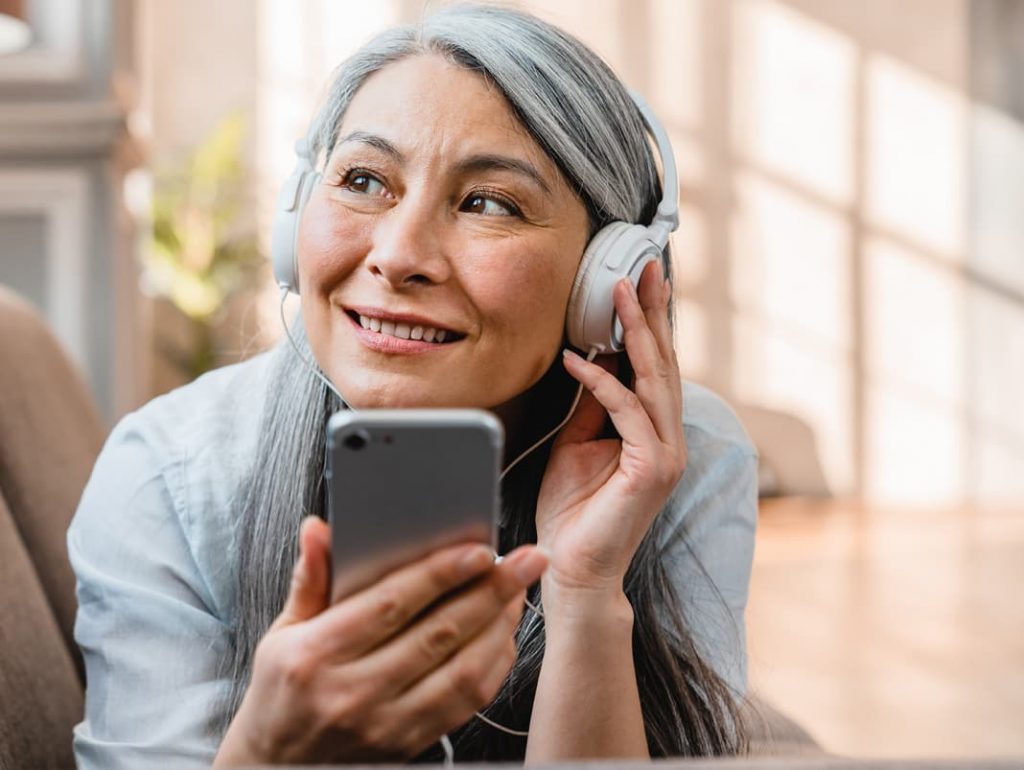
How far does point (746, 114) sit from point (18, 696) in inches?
267

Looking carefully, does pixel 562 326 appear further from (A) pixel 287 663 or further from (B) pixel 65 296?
(B) pixel 65 296

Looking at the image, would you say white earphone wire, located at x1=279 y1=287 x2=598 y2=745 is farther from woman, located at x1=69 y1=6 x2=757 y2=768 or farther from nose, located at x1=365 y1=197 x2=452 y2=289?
nose, located at x1=365 y1=197 x2=452 y2=289

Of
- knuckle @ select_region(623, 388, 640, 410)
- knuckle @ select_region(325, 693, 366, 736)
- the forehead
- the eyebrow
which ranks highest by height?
the forehead

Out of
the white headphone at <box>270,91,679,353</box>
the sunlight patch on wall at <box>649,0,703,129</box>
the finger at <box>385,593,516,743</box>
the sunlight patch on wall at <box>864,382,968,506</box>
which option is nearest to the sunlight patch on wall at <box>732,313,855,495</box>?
the sunlight patch on wall at <box>864,382,968,506</box>

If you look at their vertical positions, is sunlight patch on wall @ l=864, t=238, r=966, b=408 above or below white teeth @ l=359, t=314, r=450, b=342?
below

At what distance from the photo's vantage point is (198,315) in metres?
6.40

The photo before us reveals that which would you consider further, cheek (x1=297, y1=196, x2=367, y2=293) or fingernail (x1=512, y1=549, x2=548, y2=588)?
cheek (x1=297, y1=196, x2=367, y2=293)

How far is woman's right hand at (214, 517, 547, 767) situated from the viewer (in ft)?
2.17

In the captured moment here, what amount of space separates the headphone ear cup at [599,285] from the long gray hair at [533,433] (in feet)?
0.12

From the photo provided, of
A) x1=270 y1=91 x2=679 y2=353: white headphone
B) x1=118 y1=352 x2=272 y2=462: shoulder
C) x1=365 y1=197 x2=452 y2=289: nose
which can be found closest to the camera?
x1=365 y1=197 x2=452 y2=289: nose

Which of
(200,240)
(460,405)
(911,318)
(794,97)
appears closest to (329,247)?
(460,405)

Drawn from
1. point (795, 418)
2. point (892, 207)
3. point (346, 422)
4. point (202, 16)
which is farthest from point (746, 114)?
point (346, 422)

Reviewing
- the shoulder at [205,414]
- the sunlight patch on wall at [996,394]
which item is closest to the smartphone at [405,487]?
the shoulder at [205,414]

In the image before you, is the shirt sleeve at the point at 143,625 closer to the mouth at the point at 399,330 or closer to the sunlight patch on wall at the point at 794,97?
the mouth at the point at 399,330
